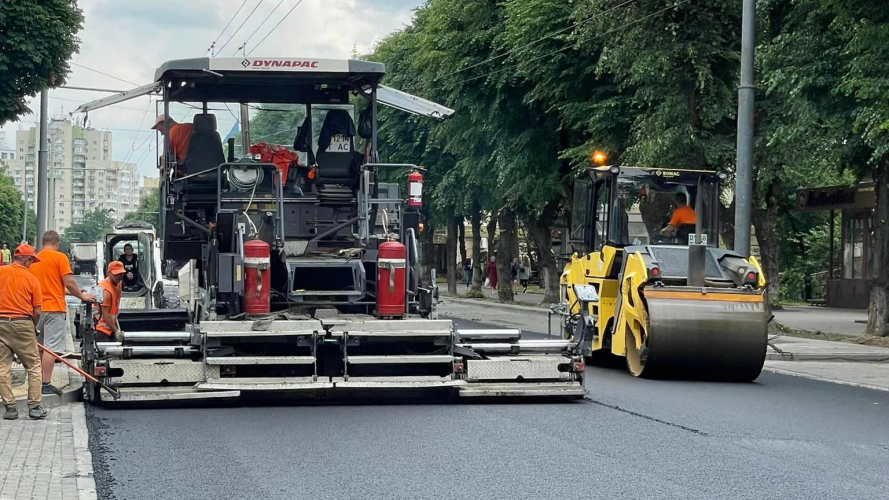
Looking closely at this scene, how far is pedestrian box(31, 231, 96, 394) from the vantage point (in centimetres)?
1241

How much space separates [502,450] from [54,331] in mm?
5774

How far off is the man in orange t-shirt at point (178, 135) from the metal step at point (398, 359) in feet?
10.4

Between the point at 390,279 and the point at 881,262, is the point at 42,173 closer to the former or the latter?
the point at 881,262

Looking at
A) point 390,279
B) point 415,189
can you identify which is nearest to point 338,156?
point 415,189

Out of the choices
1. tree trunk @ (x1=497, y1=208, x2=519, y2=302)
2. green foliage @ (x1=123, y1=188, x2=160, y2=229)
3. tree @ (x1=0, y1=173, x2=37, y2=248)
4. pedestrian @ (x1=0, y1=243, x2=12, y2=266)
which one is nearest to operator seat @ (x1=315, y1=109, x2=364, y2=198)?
green foliage @ (x1=123, y1=188, x2=160, y2=229)

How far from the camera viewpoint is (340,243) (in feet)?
43.0

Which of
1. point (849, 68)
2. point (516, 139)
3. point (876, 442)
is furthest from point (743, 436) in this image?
point (516, 139)

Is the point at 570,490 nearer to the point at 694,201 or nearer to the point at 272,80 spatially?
the point at 272,80

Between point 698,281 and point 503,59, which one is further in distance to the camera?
point 503,59

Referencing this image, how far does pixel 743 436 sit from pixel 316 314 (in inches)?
170

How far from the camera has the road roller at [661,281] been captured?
561 inches

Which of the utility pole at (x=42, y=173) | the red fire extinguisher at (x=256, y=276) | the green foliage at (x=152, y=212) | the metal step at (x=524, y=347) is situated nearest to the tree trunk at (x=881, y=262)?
the metal step at (x=524, y=347)

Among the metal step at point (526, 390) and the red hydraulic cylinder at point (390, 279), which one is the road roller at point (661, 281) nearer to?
the metal step at point (526, 390)

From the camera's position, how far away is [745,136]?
19531 mm
